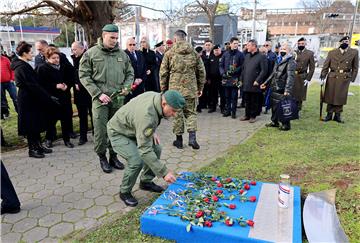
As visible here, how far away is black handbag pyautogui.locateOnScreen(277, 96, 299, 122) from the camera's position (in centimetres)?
639

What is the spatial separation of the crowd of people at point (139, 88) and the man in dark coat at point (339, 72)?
21mm

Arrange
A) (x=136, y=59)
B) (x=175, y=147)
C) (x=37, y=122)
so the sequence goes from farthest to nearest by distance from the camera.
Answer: (x=136, y=59)
(x=175, y=147)
(x=37, y=122)

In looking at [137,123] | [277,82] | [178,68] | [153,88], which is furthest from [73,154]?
[277,82]

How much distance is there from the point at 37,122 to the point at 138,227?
9.43 ft

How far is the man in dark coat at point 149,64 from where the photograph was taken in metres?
7.75

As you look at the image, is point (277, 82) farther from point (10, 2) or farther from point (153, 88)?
point (10, 2)

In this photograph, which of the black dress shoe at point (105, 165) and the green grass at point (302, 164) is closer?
the green grass at point (302, 164)

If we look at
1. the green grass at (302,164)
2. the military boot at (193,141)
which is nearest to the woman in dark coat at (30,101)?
the military boot at (193,141)

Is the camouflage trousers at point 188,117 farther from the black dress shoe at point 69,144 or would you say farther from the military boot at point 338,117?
the military boot at point 338,117

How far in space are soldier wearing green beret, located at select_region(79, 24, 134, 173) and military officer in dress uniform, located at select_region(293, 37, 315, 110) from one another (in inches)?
190

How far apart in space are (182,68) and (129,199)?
2.57 meters

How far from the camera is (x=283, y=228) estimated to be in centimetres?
288

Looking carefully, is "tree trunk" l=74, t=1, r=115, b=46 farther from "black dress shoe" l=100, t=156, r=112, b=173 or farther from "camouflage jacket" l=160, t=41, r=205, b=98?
"black dress shoe" l=100, t=156, r=112, b=173

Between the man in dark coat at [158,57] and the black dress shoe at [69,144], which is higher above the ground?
the man in dark coat at [158,57]
